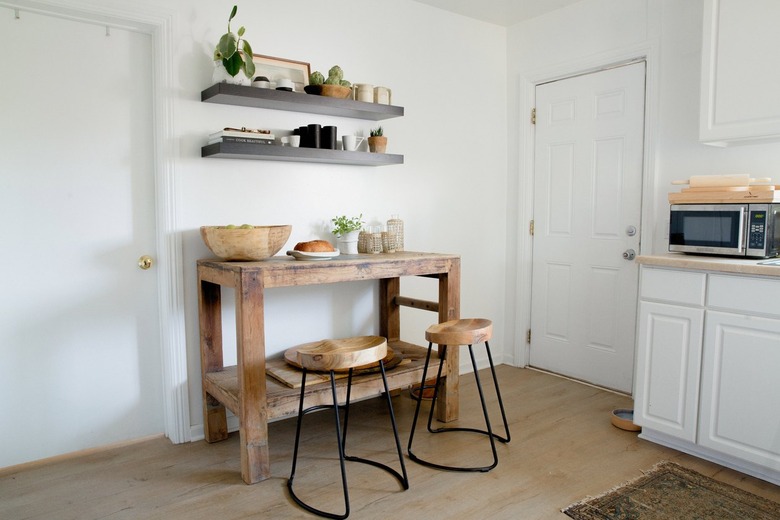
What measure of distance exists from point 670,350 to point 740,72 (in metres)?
1.32

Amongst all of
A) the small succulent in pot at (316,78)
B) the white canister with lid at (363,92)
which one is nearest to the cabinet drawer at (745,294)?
the white canister with lid at (363,92)

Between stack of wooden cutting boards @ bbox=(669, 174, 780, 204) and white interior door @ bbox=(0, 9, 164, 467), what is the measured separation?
2696mm

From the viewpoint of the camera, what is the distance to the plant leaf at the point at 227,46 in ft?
8.27

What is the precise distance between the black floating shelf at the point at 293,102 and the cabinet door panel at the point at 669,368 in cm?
176

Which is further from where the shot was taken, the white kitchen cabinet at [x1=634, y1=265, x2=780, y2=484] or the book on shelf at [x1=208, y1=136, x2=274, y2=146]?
the book on shelf at [x1=208, y1=136, x2=274, y2=146]

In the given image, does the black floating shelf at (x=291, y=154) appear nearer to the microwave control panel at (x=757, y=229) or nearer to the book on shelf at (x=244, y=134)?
the book on shelf at (x=244, y=134)

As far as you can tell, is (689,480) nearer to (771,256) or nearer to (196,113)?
(771,256)

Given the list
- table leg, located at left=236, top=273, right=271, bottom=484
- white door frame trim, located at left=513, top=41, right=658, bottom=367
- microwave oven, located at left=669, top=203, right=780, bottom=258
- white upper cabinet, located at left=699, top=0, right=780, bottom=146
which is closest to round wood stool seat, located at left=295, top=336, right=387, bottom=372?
table leg, located at left=236, top=273, right=271, bottom=484

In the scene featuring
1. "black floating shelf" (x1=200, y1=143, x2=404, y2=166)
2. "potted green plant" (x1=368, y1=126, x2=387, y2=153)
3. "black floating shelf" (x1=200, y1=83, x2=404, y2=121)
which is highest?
"black floating shelf" (x1=200, y1=83, x2=404, y2=121)

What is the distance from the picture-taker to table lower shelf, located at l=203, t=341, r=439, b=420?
2357 millimetres

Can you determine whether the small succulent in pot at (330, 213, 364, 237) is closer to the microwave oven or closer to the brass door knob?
the brass door knob

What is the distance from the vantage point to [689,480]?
2.31 m

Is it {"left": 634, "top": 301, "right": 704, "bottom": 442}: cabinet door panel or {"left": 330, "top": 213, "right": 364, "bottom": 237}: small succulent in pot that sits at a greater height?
{"left": 330, "top": 213, "right": 364, "bottom": 237}: small succulent in pot

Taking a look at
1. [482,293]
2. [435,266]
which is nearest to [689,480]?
[435,266]
